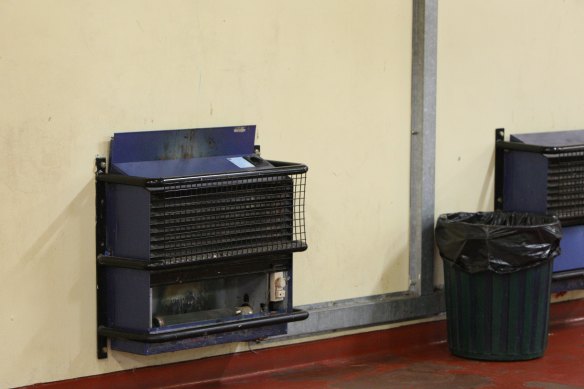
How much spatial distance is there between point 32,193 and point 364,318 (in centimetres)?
172

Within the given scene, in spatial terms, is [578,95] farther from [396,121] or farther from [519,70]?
[396,121]

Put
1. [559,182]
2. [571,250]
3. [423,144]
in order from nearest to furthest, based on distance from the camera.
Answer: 1. [423,144]
2. [559,182]
3. [571,250]

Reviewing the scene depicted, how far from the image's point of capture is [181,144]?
4.50 m

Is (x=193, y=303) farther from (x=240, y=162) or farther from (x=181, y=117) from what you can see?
(x=181, y=117)

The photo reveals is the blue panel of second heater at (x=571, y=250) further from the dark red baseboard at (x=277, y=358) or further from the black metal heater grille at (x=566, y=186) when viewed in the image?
the dark red baseboard at (x=277, y=358)

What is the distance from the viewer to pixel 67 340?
4.30 meters

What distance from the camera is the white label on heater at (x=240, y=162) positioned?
451 cm

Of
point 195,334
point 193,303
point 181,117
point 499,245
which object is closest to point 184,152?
point 181,117

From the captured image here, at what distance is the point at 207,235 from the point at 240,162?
38cm

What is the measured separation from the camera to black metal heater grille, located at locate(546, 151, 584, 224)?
5422 millimetres

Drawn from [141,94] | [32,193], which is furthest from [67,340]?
[141,94]

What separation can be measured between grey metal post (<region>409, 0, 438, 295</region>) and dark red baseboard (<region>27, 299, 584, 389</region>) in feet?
0.77

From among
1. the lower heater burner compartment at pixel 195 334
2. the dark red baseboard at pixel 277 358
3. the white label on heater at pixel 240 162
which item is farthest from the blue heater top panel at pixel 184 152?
the dark red baseboard at pixel 277 358

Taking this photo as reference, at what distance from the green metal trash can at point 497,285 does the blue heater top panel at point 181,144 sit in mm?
1055
